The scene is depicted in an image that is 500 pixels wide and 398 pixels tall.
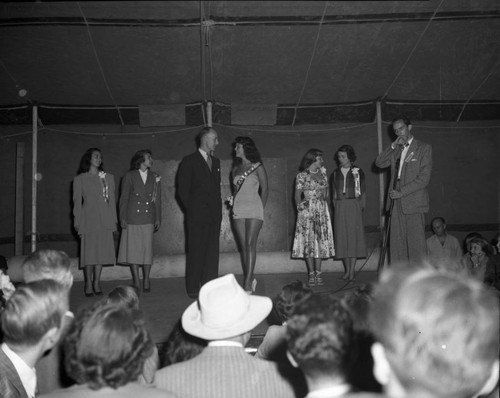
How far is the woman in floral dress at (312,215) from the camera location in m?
5.99

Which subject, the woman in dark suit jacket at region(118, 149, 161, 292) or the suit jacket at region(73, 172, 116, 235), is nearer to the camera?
the suit jacket at region(73, 172, 116, 235)

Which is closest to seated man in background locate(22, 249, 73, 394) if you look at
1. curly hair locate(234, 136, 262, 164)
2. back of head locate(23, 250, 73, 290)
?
back of head locate(23, 250, 73, 290)

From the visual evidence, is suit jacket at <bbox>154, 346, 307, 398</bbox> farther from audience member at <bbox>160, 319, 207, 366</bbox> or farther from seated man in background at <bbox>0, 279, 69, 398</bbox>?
audience member at <bbox>160, 319, 207, 366</bbox>

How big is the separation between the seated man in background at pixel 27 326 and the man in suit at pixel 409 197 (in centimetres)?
361

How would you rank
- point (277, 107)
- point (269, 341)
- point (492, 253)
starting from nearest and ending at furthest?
1. point (269, 341)
2. point (492, 253)
3. point (277, 107)

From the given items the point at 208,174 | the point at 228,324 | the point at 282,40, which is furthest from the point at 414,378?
the point at 282,40

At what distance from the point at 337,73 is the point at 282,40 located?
40.9 inches

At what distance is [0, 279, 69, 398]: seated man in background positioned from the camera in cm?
168

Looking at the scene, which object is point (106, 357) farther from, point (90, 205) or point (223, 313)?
point (90, 205)

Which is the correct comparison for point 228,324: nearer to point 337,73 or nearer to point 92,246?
point 92,246

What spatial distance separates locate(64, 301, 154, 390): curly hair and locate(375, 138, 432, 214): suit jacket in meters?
3.75

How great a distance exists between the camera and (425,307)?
755 millimetres

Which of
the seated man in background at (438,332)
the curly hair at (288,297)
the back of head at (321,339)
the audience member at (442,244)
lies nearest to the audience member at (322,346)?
the back of head at (321,339)

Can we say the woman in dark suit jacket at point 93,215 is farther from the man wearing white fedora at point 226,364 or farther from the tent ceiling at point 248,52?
the man wearing white fedora at point 226,364
